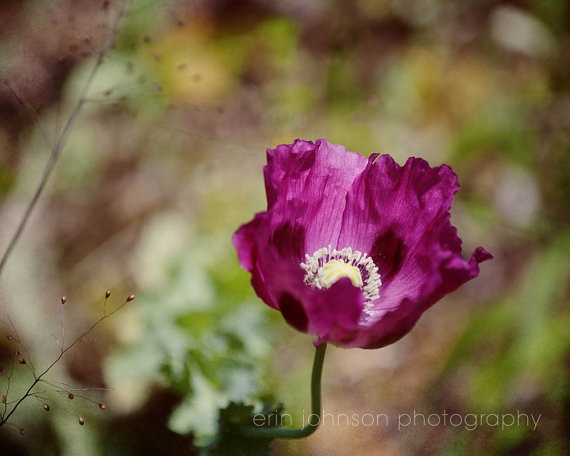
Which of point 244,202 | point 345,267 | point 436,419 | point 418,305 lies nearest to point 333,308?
point 418,305

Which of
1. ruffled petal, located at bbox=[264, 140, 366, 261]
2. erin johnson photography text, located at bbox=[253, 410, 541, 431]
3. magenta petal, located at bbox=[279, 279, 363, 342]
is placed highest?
ruffled petal, located at bbox=[264, 140, 366, 261]

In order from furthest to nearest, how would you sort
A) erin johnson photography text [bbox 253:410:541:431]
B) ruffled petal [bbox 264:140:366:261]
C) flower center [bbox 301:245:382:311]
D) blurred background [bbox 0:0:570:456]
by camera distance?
erin johnson photography text [bbox 253:410:541:431] < blurred background [bbox 0:0:570:456] < flower center [bbox 301:245:382:311] < ruffled petal [bbox 264:140:366:261]

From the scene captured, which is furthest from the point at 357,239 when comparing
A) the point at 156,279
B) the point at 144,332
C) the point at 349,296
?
the point at 156,279

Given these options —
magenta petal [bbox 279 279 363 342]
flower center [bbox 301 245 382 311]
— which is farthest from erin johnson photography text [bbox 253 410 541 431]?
magenta petal [bbox 279 279 363 342]

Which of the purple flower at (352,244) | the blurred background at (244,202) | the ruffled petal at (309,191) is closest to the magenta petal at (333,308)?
the purple flower at (352,244)

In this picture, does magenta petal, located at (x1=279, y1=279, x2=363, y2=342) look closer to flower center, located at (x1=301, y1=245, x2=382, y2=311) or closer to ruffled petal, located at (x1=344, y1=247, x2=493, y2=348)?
ruffled petal, located at (x1=344, y1=247, x2=493, y2=348)

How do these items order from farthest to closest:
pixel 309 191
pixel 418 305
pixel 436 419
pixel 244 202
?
pixel 244 202, pixel 436 419, pixel 309 191, pixel 418 305

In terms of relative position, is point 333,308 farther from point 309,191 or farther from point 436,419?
point 436,419
